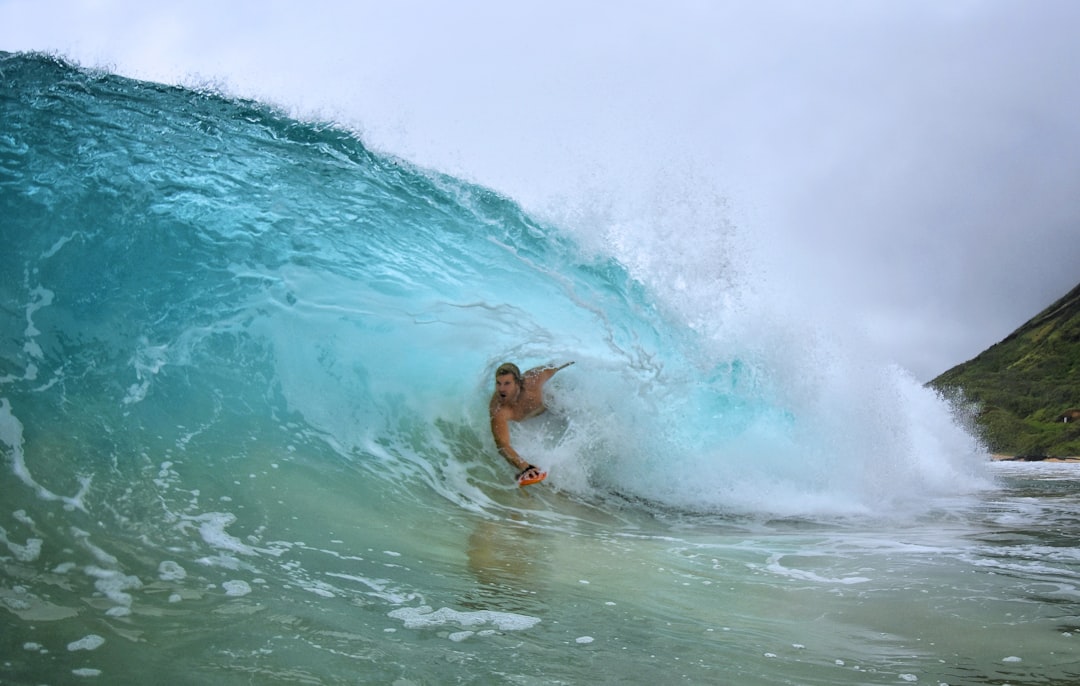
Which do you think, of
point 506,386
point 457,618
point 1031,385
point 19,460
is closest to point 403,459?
point 506,386

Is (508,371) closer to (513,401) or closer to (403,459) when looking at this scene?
(513,401)

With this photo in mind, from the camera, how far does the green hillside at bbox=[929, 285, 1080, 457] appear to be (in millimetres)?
37250

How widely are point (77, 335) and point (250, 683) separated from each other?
468 centimetres

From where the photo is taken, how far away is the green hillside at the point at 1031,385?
122 feet

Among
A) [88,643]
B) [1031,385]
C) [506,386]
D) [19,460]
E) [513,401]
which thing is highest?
[1031,385]

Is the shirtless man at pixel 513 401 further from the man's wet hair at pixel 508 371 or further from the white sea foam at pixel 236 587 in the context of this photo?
the white sea foam at pixel 236 587

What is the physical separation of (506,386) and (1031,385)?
5315cm

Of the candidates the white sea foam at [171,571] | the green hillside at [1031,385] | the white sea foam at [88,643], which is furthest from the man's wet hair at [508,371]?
the green hillside at [1031,385]

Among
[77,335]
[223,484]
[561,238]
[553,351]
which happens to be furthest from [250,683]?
[561,238]

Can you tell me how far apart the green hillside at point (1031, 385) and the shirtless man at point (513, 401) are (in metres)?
31.5

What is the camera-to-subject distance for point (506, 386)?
6.35 metres

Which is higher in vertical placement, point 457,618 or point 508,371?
point 508,371

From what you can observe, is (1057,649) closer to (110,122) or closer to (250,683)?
(250,683)

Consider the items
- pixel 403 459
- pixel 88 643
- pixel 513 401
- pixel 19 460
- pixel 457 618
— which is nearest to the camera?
pixel 88 643
